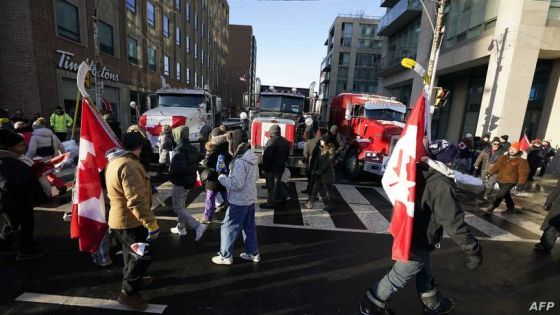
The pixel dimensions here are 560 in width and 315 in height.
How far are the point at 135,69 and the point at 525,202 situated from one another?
23629mm

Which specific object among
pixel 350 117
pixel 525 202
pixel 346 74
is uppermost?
pixel 346 74

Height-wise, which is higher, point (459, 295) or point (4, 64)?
point (4, 64)

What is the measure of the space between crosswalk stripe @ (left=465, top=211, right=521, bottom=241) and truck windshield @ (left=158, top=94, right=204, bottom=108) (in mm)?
10455

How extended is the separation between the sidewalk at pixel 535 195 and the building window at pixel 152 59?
85.1 feet

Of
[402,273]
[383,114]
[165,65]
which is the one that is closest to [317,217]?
[402,273]

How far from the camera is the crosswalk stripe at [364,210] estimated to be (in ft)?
19.2

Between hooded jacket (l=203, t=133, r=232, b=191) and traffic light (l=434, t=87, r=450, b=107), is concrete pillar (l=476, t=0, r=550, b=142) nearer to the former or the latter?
traffic light (l=434, t=87, r=450, b=107)

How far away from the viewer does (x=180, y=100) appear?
12344 mm

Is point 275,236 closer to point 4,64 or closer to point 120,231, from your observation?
point 120,231

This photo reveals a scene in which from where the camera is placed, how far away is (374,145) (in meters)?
9.53

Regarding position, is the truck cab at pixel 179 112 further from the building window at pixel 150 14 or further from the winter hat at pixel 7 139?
the building window at pixel 150 14

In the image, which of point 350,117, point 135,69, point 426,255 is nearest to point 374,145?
point 350,117

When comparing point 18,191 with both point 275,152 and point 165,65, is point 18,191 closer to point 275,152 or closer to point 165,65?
point 275,152

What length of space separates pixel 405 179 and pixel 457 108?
18.9 metres
